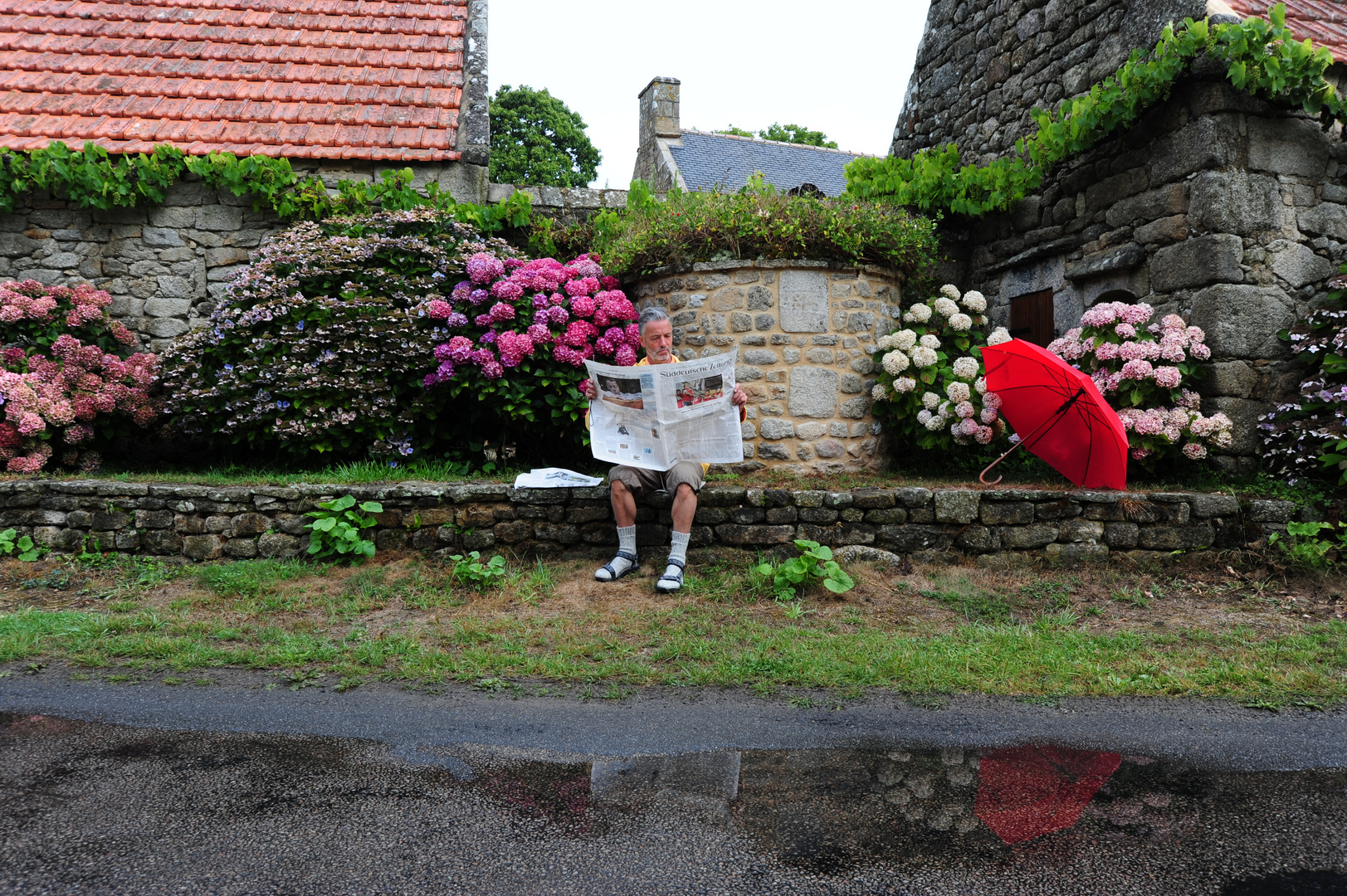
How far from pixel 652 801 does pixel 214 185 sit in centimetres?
690

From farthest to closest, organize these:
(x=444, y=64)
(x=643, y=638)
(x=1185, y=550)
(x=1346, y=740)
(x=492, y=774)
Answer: (x=444, y=64) < (x=1185, y=550) < (x=643, y=638) < (x=1346, y=740) < (x=492, y=774)

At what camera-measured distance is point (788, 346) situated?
6125 millimetres

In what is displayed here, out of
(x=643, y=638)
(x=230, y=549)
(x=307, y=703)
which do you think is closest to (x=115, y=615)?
(x=230, y=549)

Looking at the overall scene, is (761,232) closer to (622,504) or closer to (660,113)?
(622,504)

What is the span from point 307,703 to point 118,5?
9.08 metres

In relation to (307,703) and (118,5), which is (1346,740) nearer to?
(307,703)

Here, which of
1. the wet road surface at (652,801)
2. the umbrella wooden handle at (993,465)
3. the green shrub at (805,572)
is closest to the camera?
the wet road surface at (652,801)

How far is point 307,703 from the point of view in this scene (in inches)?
123

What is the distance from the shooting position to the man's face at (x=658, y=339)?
4816mm

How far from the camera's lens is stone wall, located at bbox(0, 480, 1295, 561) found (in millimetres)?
5109

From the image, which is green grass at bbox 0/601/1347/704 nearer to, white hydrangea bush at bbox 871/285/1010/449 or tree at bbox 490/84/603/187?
white hydrangea bush at bbox 871/285/1010/449

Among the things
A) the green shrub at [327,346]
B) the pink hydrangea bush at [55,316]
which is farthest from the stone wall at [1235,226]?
the pink hydrangea bush at [55,316]

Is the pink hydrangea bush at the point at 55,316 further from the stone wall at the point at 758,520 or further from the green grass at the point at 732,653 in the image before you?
the green grass at the point at 732,653

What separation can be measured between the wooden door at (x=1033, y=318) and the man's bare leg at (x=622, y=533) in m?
4.73
